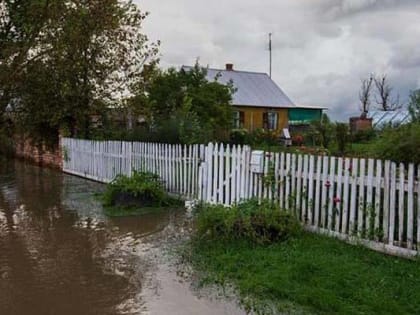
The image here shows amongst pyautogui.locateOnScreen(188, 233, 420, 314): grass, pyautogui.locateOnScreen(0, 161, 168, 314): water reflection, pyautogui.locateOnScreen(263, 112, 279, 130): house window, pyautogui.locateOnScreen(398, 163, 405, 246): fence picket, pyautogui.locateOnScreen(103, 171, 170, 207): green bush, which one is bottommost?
pyautogui.locateOnScreen(0, 161, 168, 314): water reflection

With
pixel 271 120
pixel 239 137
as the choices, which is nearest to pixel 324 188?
pixel 239 137

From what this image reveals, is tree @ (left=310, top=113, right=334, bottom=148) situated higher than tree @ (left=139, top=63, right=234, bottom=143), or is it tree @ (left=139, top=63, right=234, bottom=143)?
tree @ (left=139, top=63, right=234, bottom=143)

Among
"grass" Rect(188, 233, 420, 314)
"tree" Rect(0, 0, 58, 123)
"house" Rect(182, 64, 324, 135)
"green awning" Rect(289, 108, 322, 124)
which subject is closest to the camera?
"grass" Rect(188, 233, 420, 314)

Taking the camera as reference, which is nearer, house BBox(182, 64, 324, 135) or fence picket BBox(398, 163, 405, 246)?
fence picket BBox(398, 163, 405, 246)

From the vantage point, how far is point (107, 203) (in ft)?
34.3

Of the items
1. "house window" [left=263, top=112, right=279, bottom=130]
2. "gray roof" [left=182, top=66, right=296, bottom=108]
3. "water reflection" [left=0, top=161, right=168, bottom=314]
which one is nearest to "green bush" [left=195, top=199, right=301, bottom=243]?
"water reflection" [left=0, top=161, right=168, bottom=314]

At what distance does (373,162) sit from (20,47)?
1629 cm

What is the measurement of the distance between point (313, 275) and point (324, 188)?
2.05m

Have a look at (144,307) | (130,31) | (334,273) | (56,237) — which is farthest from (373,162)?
(130,31)

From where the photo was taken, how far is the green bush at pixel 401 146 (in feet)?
20.5

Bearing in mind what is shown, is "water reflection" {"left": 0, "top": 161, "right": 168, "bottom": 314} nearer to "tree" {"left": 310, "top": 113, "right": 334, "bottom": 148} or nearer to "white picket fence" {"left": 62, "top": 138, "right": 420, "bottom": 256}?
"white picket fence" {"left": 62, "top": 138, "right": 420, "bottom": 256}

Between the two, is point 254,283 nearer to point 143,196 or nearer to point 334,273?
point 334,273

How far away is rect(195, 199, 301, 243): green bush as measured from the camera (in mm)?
6680

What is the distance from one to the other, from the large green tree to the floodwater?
7.76m
